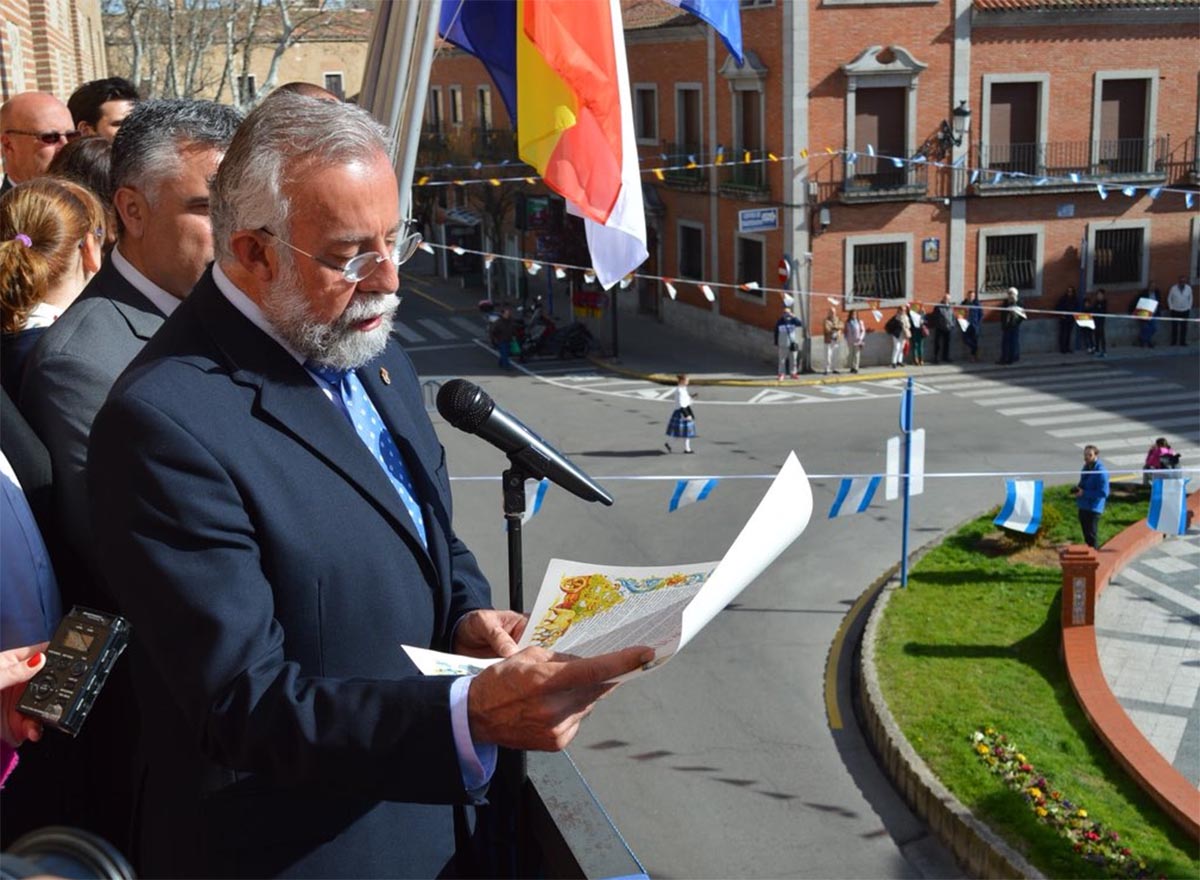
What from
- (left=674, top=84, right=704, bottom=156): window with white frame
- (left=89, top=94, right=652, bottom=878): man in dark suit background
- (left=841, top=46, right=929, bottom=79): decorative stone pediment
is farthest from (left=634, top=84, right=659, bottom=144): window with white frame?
(left=89, top=94, right=652, bottom=878): man in dark suit background

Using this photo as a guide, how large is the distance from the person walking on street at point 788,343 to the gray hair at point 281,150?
859 inches

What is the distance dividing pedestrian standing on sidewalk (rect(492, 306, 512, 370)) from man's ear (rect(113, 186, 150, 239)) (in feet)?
73.8

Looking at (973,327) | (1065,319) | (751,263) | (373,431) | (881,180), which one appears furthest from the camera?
(751,263)

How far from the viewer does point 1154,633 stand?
1259 cm

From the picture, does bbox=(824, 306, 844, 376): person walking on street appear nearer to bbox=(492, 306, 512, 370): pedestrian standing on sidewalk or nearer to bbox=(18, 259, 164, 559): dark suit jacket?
bbox=(492, 306, 512, 370): pedestrian standing on sidewalk

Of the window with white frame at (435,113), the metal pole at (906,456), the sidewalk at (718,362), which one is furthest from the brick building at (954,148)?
the window with white frame at (435,113)

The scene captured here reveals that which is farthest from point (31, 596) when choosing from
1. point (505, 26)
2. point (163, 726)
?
point (505, 26)

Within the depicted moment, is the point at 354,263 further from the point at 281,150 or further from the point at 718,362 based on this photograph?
the point at 718,362

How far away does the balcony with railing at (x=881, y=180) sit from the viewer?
78.6 ft

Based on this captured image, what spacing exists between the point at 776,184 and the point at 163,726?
23.2 meters

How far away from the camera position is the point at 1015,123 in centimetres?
2470

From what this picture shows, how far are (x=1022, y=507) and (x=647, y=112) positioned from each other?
61.1 feet

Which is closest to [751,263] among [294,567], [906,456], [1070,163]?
[1070,163]

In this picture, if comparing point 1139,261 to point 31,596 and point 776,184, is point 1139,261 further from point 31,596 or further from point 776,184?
point 31,596
